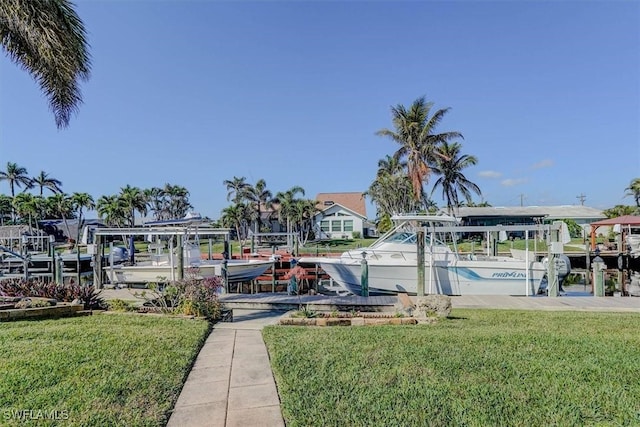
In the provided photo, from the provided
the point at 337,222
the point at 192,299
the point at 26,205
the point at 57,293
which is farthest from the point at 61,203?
the point at 192,299

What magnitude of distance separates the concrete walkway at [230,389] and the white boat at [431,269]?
8335 mm

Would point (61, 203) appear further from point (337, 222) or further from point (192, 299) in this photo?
point (192, 299)

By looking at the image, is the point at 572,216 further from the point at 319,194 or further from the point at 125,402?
the point at 125,402

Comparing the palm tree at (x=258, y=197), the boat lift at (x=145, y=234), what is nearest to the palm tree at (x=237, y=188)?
the palm tree at (x=258, y=197)

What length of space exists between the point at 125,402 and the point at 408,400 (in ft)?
8.63

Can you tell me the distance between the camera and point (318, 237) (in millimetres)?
48844

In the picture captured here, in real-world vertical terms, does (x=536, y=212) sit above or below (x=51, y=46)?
below

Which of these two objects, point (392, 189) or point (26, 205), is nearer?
point (392, 189)

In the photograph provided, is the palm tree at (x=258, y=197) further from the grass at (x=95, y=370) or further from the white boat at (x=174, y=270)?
the grass at (x=95, y=370)

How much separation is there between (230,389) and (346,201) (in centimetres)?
4982

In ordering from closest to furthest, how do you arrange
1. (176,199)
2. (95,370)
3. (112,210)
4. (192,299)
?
(95,370) < (192,299) < (112,210) < (176,199)

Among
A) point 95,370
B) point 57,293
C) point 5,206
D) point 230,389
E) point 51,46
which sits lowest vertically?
point 230,389

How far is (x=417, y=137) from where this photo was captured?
27.8 m

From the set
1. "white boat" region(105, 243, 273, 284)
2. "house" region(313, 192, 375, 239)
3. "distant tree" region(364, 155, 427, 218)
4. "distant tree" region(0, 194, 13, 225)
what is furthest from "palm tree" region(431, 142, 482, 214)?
"distant tree" region(0, 194, 13, 225)
